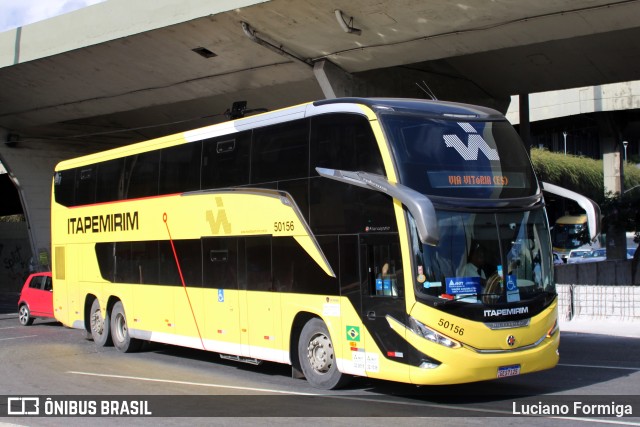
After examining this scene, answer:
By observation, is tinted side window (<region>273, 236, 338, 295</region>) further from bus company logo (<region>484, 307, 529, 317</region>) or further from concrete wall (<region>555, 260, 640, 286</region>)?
concrete wall (<region>555, 260, 640, 286</region>)

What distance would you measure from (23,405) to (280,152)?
5102 millimetres

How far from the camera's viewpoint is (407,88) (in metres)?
24.4

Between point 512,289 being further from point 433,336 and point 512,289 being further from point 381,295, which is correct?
point 381,295

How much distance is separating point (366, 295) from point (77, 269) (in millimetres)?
9868

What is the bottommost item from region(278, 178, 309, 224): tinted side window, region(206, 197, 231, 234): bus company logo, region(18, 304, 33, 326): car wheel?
region(18, 304, 33, 326): car wheel

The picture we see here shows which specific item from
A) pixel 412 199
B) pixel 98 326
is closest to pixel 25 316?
pixel 98 326

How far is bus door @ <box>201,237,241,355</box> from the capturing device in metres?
12.8

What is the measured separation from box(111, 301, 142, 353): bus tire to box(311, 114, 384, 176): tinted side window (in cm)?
703

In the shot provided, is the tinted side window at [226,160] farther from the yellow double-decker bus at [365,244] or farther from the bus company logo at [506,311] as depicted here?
the bus company logo at [506,311]

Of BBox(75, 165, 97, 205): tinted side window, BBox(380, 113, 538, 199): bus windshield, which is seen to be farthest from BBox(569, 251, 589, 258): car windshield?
BBox(380, 113, 538, 199): bus windshield

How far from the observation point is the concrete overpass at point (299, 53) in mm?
18812

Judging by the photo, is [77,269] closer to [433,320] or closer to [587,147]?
[433,320]

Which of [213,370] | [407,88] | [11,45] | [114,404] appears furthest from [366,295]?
[11,45]

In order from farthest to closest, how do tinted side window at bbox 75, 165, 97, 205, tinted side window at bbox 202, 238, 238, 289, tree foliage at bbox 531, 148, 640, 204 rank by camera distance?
tree foliage at bbox 531, 148, 640, 204
tinted side window at bbox 75, 165, 97, 205
tinted side window at bbox 202, 238, 238, 289
